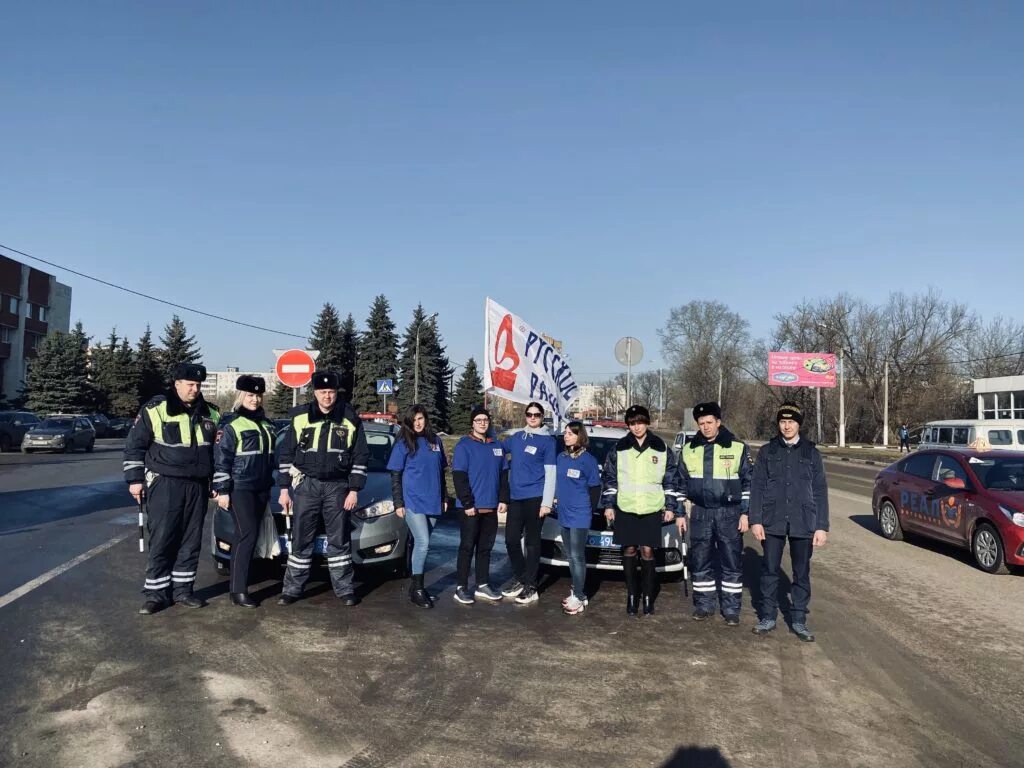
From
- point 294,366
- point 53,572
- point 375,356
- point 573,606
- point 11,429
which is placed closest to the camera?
point 573,606

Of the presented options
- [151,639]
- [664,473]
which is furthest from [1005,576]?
[151,639]

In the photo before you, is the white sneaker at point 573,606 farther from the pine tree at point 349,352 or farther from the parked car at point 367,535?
the pine tree at point 349,352

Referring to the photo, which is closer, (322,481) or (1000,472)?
(322,481)

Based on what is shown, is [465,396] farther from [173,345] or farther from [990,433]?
[990,433]

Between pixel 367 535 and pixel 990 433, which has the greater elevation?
pixel 990 433

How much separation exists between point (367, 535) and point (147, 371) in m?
58.6

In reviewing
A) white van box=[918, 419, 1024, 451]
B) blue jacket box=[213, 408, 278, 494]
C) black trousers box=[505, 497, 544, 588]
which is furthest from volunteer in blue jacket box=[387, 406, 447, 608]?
white van box=[918, 419, 1024, 451]

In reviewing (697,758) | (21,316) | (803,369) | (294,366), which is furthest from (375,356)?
(697,758)

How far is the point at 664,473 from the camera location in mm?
6754

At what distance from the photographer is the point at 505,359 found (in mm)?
9664

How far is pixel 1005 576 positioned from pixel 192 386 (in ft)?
29.9

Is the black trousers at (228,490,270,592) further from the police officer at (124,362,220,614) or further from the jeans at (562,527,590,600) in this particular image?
the jeans at (562,527,590,600)

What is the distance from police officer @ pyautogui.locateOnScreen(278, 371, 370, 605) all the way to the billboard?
5283 centimetres

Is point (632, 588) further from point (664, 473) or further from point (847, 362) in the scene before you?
point (847, 362)
